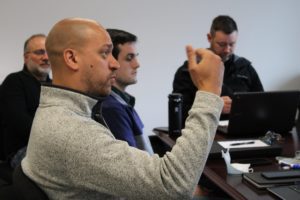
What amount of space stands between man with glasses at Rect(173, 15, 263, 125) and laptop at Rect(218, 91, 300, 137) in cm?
54

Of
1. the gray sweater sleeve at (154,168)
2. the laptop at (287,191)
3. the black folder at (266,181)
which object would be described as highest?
the gray sweater sleeve at (154,168)

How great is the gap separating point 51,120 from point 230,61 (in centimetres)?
196

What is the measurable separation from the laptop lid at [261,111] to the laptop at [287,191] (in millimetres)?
625

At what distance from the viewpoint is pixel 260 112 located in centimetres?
183

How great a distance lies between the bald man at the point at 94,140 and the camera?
34.7 inches

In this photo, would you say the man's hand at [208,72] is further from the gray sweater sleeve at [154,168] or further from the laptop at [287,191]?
the laptop at [287,191]

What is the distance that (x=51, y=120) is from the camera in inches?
36.8

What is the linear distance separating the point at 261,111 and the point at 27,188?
126cm

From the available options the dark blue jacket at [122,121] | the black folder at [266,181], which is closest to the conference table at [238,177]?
the black folder at [266,181]

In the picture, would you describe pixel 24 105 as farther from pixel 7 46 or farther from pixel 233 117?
pixel 233 117

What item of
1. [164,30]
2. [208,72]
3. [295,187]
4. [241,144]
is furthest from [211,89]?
[164,30]

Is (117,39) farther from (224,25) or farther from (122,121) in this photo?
(224,25)

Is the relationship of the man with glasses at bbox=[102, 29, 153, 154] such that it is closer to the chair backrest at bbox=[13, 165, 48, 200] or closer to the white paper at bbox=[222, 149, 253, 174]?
the white paper at bbox=[222, 149, 253, 174]

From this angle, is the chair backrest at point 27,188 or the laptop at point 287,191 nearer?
the chair backrest at point 27,188
